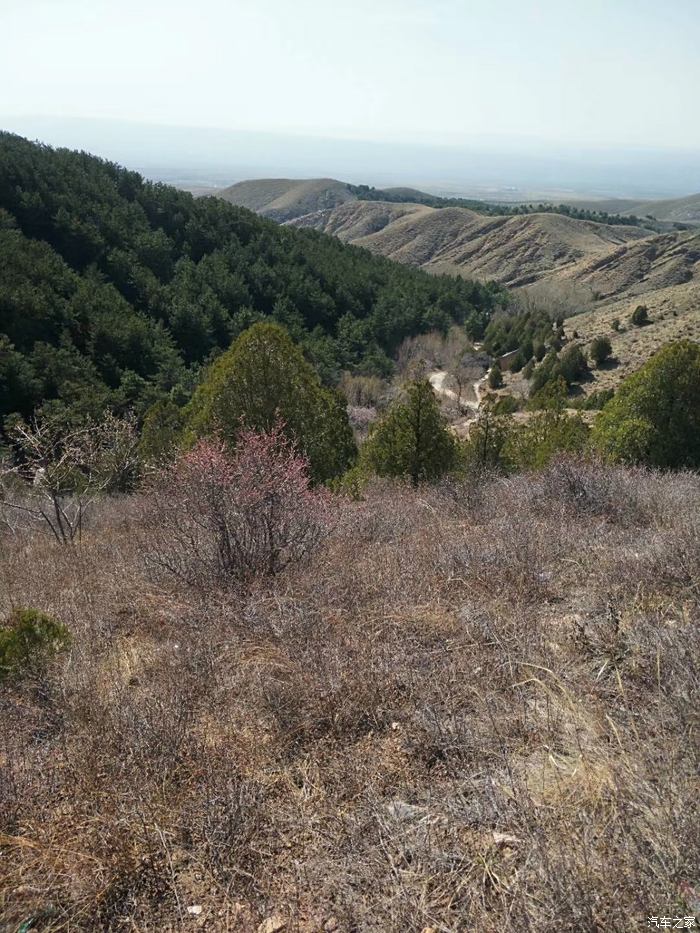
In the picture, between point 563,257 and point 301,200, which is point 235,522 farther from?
point 301,200

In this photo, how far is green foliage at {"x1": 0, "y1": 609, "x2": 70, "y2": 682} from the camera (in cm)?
364

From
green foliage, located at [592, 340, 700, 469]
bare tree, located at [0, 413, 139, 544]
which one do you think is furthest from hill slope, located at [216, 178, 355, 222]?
green foliage, located at [592, 340, 700, 469]

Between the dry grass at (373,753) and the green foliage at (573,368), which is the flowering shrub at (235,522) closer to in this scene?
the dry grass at (373,753)

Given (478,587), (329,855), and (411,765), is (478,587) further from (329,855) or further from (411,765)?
(329,855)

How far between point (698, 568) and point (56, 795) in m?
4.65

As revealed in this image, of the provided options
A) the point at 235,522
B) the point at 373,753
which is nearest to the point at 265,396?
the point at 235,522

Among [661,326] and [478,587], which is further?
[661,326]

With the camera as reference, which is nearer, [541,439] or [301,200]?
[541,439]

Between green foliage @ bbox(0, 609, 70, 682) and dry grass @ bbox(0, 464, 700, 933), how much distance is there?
13 centimetres

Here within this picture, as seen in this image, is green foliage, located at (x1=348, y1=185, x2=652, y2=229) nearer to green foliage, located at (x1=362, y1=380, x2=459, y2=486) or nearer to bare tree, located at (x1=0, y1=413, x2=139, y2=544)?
green foliage, located at (x1=362, y1=380, x2=459, y2=486)

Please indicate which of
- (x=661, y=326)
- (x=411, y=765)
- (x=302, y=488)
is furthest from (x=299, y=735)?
(x=661, y=326)

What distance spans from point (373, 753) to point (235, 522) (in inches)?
123

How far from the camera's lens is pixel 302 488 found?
6.21 m

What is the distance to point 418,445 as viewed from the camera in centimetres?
1331
